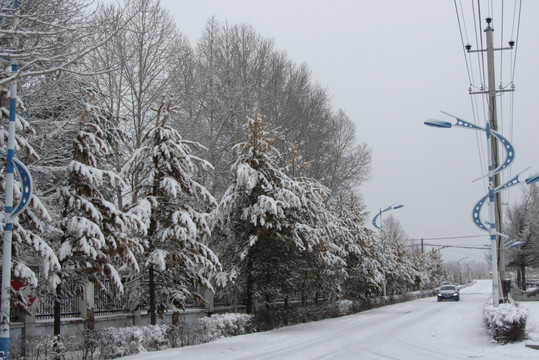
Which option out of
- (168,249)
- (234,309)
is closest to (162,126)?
(168,249)

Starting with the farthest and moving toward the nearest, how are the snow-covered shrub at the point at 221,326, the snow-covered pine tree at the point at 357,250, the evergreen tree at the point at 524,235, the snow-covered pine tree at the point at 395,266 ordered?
the evergreen tree at the point at 524,235 → the snow-covered pine tree at the point at 395,266 → the snow-covered pine tree at the point at 357,250 → the snow-covered shrub at the point at 221,326

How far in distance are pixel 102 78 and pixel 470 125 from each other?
14381mm

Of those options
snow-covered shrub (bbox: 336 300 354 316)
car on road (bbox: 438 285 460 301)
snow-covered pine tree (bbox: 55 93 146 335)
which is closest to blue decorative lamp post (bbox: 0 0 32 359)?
snow-covered pine tree (bbox: 55 93 146 335)

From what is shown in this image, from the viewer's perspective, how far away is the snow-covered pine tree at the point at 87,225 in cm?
1238

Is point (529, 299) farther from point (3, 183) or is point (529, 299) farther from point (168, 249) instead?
point (3, 183)

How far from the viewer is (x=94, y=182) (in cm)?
1310

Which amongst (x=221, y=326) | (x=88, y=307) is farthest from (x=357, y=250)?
(x=88, y=307)

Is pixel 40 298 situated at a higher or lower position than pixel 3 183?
lower

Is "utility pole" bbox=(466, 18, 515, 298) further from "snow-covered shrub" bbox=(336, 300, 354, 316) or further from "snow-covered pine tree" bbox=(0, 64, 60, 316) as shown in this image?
"snow-covered pine tree" bbox=(0, 64, 60, 316)

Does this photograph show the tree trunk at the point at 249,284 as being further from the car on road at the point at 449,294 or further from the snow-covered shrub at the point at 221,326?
the car on road at the point at 449,294

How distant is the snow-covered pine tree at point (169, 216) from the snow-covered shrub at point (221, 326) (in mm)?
900

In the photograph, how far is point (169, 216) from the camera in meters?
16.0

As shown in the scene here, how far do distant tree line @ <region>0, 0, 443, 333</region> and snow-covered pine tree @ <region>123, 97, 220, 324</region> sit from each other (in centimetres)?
5

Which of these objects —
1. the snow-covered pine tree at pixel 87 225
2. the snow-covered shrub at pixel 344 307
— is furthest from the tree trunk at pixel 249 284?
the snow-covered shrub at pixel 344 307
